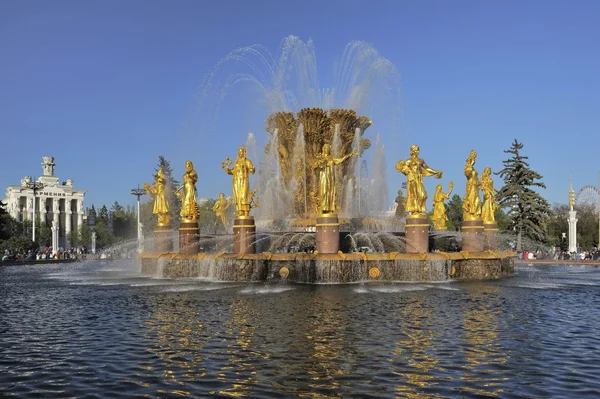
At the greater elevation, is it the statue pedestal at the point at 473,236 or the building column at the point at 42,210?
the building column at the point at 42,210

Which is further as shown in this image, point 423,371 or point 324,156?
point 324,156

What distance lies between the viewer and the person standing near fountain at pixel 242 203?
73.9ft

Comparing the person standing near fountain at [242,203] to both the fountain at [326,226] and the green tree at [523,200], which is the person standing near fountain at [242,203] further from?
the green tree at [523,200]

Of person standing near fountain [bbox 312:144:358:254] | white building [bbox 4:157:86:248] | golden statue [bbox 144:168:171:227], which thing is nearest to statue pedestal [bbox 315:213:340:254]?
person standing near fountain [bbox 312:144:358:254]

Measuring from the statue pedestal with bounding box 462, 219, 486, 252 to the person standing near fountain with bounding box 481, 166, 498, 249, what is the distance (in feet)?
5.58

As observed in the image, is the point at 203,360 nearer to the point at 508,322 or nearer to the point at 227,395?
the point at 227,395

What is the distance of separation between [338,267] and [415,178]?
5.10 meters

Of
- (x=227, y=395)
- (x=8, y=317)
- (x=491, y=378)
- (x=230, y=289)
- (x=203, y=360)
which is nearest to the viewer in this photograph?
(x=227, y=395)

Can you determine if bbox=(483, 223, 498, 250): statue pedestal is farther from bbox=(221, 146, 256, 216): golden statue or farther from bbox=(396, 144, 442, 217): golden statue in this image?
bbox=(221, 146, 256, 216): golden statue

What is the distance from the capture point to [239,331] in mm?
10992

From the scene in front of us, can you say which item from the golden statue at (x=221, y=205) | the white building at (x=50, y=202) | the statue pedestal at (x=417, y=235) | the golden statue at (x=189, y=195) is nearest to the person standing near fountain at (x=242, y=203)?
the golden statue at (x=189, y=195)

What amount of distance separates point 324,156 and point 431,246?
9015 millimetres

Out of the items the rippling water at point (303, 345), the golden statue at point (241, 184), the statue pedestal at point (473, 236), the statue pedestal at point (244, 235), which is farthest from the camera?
the statue pedestal at point (473, 236)

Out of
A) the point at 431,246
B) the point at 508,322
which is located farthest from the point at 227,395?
the point at 431,246
